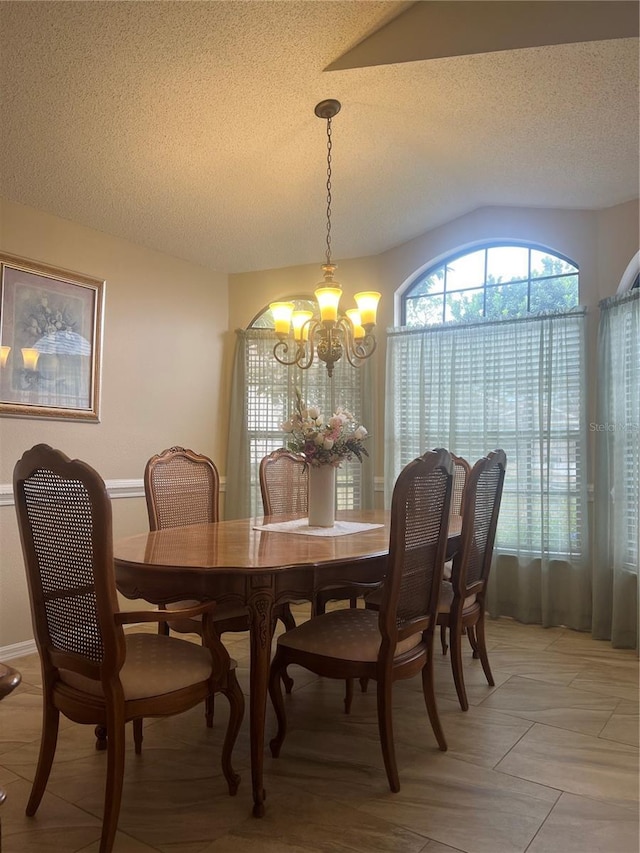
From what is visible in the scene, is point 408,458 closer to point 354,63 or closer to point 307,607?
point 307,607

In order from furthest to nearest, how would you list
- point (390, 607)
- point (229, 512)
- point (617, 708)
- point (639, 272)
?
point (229, 512) → point (639, 272) → point (617, 708) → point (390, 607)

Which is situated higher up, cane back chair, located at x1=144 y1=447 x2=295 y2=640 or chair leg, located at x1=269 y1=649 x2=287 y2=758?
cane back chair, located at x1=144 y1=447 x2=295 y2=640

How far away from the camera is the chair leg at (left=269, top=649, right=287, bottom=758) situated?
6.91ft

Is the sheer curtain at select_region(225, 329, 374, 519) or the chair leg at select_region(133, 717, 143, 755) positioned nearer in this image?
the chair leg at select_region(133, 717, 143, 755)

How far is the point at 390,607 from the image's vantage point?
76.9 inches

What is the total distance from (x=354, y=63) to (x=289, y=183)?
112 centimetres

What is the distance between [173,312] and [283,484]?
177cm

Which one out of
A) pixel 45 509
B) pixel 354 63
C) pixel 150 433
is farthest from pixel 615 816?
pixel 150 433

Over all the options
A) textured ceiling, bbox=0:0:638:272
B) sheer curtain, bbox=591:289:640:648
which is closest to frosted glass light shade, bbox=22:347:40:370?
textured ceiling, bbox=0:0:638:272

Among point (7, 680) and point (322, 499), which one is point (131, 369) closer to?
point (322, 499)

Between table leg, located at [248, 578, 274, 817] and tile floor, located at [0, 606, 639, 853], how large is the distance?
0.48 feet

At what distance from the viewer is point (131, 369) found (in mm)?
4141

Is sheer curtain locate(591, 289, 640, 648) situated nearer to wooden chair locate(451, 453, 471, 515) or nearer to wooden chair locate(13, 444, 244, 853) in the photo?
wooden chair locate(451, 453, 471, 515)

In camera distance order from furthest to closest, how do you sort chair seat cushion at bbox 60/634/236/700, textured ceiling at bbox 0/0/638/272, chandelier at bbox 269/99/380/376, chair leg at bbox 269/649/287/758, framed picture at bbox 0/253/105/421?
framed picture at bbox 0/253/105/421 → chandelier at bbox 269/99/380/376 → textured ceiling at bbox 0/0/638/272 → chair leg at bbox 269/649/287/758 → chair seat cushion at bbox 60/634/236/700
